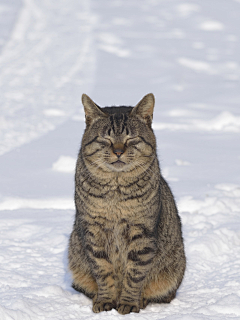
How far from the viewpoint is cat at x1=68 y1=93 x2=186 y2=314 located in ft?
10.2

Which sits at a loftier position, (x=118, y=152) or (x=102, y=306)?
(x=118, y=152)

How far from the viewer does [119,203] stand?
311 centimetres

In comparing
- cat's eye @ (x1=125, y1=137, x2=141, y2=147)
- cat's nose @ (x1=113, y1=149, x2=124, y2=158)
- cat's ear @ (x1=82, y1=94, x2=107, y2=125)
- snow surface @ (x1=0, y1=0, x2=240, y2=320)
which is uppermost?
cat's ear @ (x1=82, y1=94, x2=107, y2=125)

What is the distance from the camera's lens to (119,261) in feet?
10.7

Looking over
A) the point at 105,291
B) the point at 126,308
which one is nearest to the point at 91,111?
the point at 105,291

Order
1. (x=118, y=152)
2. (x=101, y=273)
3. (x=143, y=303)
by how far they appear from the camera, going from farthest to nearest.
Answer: (x=143, y=303) → (x=101, y=273) → (x=118, y=152)

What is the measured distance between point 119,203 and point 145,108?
2.23ft

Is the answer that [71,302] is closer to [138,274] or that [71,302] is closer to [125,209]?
[138,274]

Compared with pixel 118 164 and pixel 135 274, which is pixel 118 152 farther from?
pixel 135 274

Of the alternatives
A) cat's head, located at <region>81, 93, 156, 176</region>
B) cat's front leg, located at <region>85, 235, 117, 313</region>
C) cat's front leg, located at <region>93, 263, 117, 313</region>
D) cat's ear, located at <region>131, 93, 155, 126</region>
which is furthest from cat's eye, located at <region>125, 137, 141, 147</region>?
cat's front leg, located at <region>93, 263, 117, 313</region>

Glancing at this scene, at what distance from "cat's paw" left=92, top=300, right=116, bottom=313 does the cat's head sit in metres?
0.89

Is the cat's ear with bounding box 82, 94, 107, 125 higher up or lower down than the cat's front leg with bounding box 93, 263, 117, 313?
higher up

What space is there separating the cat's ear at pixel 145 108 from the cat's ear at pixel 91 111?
222 mm

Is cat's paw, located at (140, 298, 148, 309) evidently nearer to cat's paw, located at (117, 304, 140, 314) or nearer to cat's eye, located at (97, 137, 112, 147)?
cat's paw, located at (117, 304, 140, 314)
